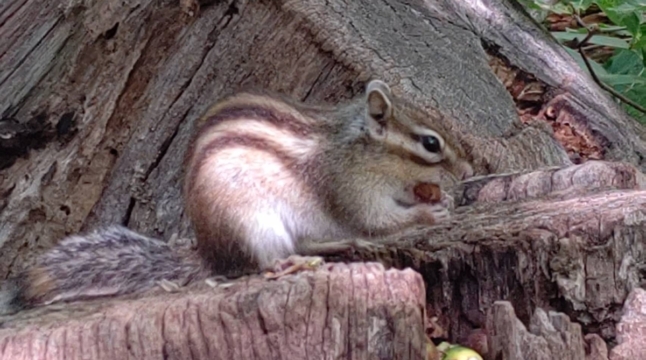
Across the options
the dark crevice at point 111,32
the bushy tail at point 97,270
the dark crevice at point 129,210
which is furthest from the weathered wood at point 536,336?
the dark crevice at point 111,32

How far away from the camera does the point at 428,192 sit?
8.98 feet

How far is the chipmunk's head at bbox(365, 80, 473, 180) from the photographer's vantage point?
8.70 feet

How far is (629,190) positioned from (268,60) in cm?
112

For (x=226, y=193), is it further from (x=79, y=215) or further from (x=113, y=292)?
(x=79, y=215)

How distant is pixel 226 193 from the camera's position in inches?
93.2

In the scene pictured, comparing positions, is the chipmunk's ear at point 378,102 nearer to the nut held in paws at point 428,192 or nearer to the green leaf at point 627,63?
the nut held in paws at point 428,192

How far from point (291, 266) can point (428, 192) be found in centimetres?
76

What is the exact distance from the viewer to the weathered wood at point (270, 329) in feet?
5.93

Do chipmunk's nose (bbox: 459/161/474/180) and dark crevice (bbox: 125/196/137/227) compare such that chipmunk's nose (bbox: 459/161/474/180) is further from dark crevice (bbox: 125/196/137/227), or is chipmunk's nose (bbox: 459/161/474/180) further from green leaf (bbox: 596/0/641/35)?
dark crevice (bbox: 125/196/137/227)

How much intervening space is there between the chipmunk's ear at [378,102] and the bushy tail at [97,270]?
24.0 inches

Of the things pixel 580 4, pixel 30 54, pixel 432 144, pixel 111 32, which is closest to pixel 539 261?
pixel 432 144

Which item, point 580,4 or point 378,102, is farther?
point 580,4

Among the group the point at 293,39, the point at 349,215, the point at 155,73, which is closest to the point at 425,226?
the point at 349,215

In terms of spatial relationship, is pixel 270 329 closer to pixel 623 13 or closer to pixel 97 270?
pixel 97 270
